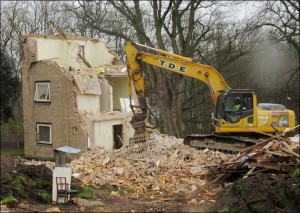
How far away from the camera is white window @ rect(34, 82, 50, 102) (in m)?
22.8

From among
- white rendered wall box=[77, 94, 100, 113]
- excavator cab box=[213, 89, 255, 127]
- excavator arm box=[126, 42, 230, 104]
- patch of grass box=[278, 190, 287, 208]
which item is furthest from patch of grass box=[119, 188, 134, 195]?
white rendered wall box=[77, 94, 100, 113]

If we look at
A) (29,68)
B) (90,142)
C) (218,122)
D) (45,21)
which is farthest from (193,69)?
(45,21)

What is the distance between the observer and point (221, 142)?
18.2 m

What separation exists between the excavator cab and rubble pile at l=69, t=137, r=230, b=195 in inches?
57.9

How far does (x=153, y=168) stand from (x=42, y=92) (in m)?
9.76

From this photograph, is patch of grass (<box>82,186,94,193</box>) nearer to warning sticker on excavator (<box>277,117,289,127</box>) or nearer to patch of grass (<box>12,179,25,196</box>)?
patch of grass (<box>12,179,25,196</box>)

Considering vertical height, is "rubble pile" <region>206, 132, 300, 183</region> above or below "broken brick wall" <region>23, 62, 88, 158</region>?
below

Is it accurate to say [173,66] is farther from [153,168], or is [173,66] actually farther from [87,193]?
[87,193]

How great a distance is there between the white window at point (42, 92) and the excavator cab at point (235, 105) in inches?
344

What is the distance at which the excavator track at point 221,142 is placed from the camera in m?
17.5

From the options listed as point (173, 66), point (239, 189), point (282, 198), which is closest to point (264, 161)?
point (239, 189)

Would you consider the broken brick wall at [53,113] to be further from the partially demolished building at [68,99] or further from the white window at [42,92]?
the white window at [42,92]

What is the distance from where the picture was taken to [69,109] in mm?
21766

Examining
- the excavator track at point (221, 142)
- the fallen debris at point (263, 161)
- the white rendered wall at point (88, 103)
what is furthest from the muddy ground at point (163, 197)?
the white rendered wall at point (88, 103)
